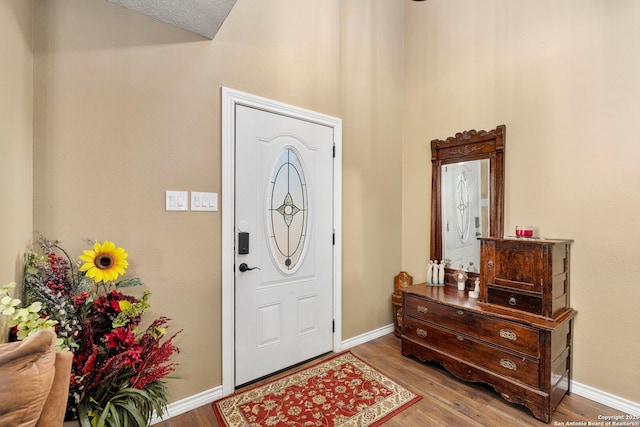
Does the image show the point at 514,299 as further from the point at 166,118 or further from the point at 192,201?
the point at 166,118

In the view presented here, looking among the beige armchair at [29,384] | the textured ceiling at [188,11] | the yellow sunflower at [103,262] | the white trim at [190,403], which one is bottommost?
the white trim at [190,403]

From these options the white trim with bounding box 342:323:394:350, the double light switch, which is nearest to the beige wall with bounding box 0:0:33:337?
the double light switch

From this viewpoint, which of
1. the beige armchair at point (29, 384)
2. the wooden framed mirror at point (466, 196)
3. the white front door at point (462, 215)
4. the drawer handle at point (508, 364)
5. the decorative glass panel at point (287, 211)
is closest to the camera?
the beige armchair at point (29, 384)

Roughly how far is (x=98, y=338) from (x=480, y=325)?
233 centimetres

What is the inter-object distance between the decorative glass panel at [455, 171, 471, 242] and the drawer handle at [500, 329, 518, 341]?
36.1 inches

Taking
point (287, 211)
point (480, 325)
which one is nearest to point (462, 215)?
point (480, 325)

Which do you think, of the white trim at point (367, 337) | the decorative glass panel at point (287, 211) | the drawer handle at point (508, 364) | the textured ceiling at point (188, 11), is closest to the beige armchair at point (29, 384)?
the decorative glass panel at point (287, 211)

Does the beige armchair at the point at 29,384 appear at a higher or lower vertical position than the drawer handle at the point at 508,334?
higher

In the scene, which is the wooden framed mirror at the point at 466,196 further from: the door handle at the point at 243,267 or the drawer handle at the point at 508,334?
the door handle at the point at 243,267

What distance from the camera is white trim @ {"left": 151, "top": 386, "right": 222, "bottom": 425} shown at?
5.97 ft

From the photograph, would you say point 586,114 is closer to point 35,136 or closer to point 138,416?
point 138,416

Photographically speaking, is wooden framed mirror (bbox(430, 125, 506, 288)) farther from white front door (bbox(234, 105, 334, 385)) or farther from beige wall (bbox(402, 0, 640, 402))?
white front door (bbox(234, 105, 334, 385))

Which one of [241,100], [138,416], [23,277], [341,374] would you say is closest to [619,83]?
[241,100]

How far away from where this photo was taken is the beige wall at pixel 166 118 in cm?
154
